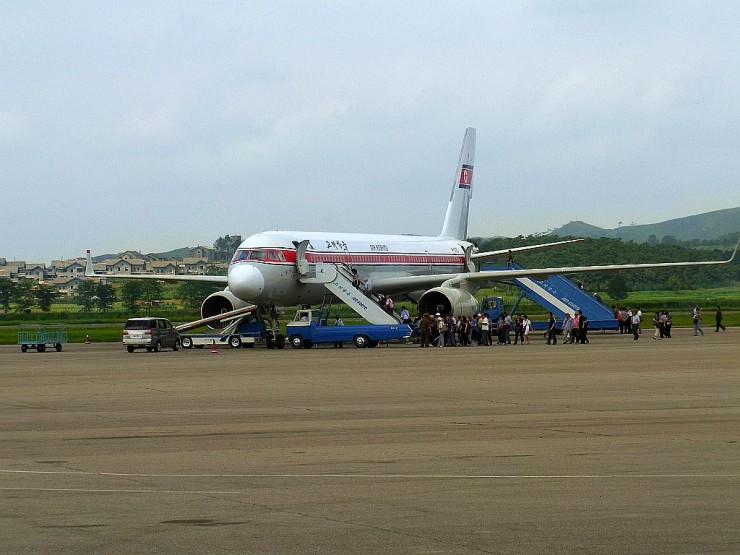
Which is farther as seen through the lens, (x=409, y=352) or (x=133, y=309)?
(x=133, y=309)

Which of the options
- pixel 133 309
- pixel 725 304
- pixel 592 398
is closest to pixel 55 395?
pixel 592 398

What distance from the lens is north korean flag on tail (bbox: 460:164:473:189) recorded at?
67.8m

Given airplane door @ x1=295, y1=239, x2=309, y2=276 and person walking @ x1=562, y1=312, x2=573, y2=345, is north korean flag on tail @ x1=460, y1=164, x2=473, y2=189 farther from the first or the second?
airplane door @ x1=295, y1=239, x2=309, y2=276

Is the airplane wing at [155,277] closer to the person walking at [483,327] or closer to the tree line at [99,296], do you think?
the person walking at [483,327]

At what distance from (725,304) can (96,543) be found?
9460 centimetres

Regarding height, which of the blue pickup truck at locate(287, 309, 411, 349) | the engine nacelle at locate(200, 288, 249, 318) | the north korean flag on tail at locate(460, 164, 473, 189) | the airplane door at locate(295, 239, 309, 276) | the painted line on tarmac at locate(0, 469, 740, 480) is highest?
the north korean flag on tail at locate(460, 164, 473, 189)

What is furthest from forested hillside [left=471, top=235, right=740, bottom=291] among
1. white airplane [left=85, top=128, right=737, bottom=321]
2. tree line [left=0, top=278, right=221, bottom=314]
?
white airplane [left=85, top=128, right=737, bottom=321]

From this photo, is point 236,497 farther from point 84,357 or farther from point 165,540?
point 84,357

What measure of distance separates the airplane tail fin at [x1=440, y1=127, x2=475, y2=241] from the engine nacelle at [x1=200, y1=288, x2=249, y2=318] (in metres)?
16.9

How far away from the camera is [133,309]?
96625 millimetres

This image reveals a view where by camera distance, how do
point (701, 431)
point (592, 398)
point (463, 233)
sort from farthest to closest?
point (463, 233) → point (592, 398) → point (701, 431)

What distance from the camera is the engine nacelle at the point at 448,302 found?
48.9 metres

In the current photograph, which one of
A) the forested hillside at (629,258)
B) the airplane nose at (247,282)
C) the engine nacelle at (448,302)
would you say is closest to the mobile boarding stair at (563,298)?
the engine nacelle at (448,302)

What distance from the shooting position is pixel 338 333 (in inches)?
1822
